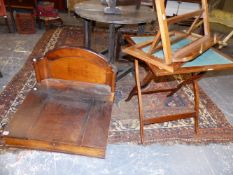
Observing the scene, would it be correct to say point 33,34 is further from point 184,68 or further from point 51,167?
point 184,68

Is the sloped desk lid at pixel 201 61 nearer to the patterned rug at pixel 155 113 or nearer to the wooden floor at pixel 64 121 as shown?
the wooden floor at pixel 64 121

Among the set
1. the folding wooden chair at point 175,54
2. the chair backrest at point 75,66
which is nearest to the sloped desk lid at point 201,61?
the folding wooden chair at point 175,54

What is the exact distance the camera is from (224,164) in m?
1.76

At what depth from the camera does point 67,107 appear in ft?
5.81

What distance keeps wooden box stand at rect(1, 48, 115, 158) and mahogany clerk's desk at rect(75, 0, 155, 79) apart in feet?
0.95

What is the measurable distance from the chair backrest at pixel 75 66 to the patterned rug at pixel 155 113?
17.2 inches

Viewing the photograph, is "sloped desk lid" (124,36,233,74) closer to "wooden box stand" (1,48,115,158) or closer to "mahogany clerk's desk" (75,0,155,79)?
"wooden box stand" (1,48,115,158)

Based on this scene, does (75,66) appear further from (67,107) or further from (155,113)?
(155,113)

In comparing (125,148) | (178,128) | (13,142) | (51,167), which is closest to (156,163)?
(125,148)

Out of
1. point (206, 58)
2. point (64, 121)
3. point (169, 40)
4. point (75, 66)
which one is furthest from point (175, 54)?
point (64, 121)

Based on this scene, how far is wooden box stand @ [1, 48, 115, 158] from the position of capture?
1.53 metres

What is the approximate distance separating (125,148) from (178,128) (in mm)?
569

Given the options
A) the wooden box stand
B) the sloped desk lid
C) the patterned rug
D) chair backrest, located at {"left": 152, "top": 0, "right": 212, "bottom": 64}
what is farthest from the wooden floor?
chair backrest, located at {"left": 152, "top": 0, "right": 212, "bottom": 64}

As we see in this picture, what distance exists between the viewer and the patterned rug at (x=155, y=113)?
1941 millimetres
